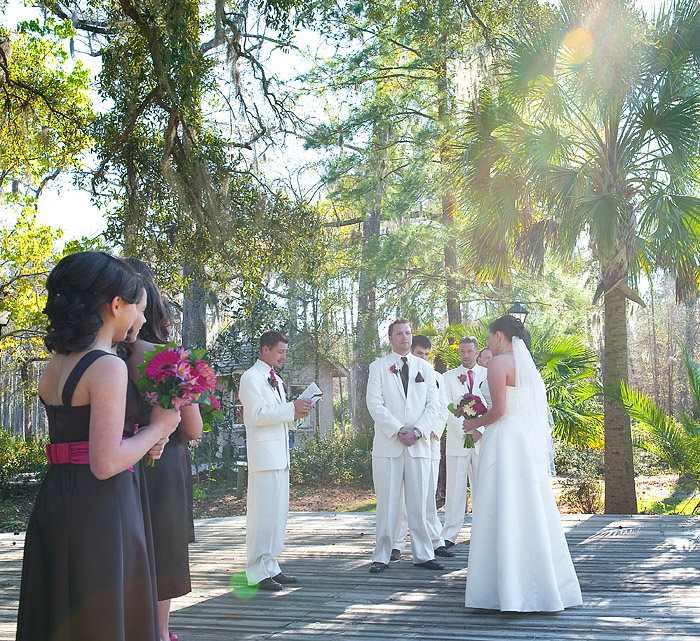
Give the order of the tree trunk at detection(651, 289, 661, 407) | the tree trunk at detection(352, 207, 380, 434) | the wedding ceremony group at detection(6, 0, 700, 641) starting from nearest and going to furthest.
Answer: the wedding ceremony group at detection(6, 0, 700, 641)
the tree trunk at detection(352, 207, 380, 434)
the tree trunk at detection(651, 289, 661, 407)

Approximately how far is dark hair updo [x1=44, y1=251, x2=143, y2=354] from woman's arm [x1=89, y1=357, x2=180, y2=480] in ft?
0.45

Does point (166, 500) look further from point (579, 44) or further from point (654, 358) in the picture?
point (654, 358)

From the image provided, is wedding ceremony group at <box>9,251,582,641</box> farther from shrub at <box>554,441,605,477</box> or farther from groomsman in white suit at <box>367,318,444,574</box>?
shrub at <box>554,441,605,477</box>

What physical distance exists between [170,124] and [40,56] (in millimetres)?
3167

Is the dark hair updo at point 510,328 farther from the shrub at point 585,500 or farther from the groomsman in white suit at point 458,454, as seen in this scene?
the shrub at point 585,500

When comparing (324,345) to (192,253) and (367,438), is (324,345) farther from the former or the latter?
(192,253)

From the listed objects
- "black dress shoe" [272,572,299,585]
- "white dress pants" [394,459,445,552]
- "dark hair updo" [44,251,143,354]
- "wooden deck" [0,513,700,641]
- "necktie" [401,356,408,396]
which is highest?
"dark hair updo" [44,251,143,354]

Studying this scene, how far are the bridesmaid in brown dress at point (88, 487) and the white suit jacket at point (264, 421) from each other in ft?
10.9

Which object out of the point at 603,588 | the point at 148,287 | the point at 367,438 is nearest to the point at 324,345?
the point at 367,438

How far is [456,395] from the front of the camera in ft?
27.5

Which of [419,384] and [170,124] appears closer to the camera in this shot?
[419,384]

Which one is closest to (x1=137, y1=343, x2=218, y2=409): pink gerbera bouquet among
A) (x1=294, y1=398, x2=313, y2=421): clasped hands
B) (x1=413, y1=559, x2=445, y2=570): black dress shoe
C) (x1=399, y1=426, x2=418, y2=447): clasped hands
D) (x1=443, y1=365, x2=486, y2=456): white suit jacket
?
(x1=294, y1=398, x2=313, y2=421): clasped hands

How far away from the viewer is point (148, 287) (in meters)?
3.65

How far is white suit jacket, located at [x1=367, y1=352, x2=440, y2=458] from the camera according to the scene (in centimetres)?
679
